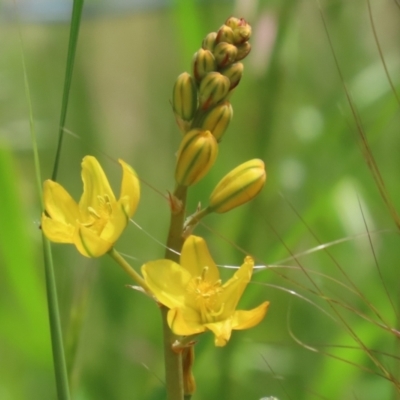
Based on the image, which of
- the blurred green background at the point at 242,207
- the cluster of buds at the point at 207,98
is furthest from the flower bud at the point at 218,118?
the blurred green background at the point at 242,207

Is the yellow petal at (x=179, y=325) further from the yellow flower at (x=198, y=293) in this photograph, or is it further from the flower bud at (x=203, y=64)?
the flower bud at (x=203, y=64)

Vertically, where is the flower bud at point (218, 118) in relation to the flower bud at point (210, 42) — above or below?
below

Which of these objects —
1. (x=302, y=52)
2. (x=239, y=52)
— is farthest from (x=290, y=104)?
(x=239, y=52)

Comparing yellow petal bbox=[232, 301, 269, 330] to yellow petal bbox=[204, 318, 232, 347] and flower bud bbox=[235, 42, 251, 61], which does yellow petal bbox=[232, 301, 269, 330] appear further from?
flower bud bbox=[235, 42, 251, 61]

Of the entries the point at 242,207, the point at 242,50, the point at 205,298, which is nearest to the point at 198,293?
the point at 205,298

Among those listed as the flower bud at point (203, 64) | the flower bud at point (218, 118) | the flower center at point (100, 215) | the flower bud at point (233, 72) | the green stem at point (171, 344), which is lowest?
the green stem at point (171, 344)

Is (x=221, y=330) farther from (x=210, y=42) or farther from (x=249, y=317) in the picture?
(x=210, y=42)

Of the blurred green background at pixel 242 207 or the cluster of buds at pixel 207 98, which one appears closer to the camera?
the cluster of buds at pixel 207 98
